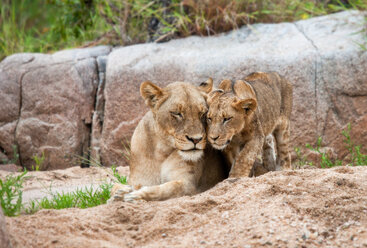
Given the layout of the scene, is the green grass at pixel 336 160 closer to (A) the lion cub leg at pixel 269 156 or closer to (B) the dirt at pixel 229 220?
(A) the lion cub leg at pixel 269 156

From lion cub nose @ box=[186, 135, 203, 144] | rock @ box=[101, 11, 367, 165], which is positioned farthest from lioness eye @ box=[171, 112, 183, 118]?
rock @ box=[101, 11, 367, 165]

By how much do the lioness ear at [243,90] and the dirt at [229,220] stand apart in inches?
37.6

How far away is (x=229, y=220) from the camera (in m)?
3.11

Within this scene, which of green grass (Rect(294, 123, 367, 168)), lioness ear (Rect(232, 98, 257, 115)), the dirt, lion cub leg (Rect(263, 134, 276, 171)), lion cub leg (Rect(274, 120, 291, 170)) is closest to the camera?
the dirt

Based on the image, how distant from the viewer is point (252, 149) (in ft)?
14.1

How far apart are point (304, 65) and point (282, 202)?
365 cm

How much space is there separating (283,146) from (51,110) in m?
3.44

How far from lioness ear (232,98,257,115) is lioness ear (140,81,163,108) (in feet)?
1.99

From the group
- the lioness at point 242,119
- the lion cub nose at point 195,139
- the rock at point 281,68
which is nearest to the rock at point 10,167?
the rock at point 281,68


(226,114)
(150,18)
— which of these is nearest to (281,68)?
(150,18)

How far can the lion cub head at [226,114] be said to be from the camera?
393cm

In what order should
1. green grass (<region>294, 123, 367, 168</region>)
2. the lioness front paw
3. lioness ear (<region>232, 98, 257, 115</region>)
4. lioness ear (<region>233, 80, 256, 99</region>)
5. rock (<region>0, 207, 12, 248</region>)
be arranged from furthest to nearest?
green grass (<region>294, 123, 367, 168</region>), lioness ear (<region>233, 80, 256, 99</region>), lioness ear (<region>232, 98, 257, 115</region>), the lioness front paw, rock (<region>0, 207, 12, 248</region>)

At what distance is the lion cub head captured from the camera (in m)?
3.93

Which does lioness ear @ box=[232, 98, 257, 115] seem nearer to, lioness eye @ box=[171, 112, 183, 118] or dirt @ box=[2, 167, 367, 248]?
lioness eye @ box=[171, 112, 183, 118]
